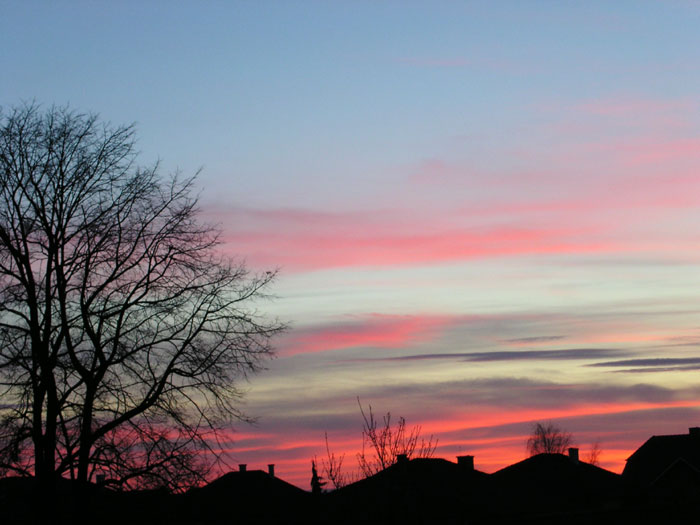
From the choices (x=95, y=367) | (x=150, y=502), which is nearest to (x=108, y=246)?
(x=95, y=367)

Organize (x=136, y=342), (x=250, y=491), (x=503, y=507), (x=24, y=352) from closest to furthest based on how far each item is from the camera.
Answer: (x=24, y=352), (x=136, y=342), (x=503, y=507), (x=250, y=491)

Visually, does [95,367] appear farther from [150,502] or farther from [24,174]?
[24,174]

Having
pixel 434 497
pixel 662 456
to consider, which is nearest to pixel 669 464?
pixel 662 456

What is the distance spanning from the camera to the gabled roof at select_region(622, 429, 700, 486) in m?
56.9

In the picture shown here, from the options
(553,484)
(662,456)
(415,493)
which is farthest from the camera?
(662,456)

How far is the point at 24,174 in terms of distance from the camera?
20047mm

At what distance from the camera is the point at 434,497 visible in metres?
37.7

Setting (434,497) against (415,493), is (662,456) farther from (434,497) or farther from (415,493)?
(415,493)

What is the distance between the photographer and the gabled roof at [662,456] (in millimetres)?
56875

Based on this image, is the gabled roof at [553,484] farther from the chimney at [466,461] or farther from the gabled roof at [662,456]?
the gabled roof at [662,456]

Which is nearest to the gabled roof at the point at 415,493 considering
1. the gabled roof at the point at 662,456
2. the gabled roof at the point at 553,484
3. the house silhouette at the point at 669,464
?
the gabled roof at the point at 553,484

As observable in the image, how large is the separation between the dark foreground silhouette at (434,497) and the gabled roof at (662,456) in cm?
9

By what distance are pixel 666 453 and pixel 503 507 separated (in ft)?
78.9

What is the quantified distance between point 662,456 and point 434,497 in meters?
28.8
